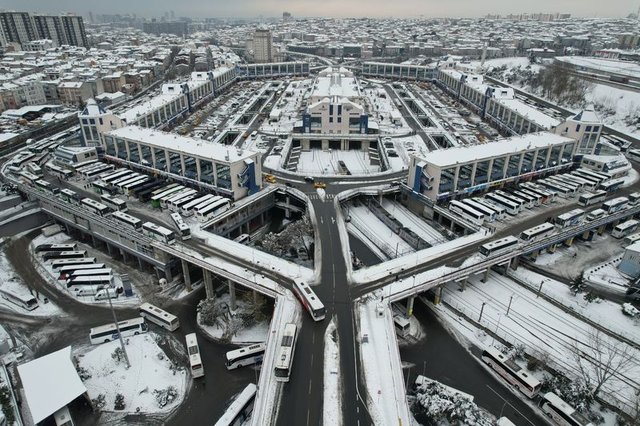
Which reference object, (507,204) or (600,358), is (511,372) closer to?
(600,358)

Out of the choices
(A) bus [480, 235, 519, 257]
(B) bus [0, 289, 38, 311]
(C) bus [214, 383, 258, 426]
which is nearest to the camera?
(C) bus [214, 383, 258, 426]

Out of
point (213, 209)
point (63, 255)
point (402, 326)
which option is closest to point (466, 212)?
point (402, 326)

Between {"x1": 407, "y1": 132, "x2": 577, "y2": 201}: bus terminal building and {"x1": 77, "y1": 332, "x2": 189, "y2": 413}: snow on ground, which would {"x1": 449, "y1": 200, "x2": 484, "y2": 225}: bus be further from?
{"x1": 77, "y1": 332, "x2": 189, "y2": 413}: snow on ground

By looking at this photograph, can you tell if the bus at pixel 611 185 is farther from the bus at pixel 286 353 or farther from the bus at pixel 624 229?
the bus at pixel 286 353

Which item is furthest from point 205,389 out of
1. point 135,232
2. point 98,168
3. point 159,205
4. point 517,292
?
point 98,168

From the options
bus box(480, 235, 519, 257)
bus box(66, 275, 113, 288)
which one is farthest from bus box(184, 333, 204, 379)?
bus box(480, 235, 519, 257)
